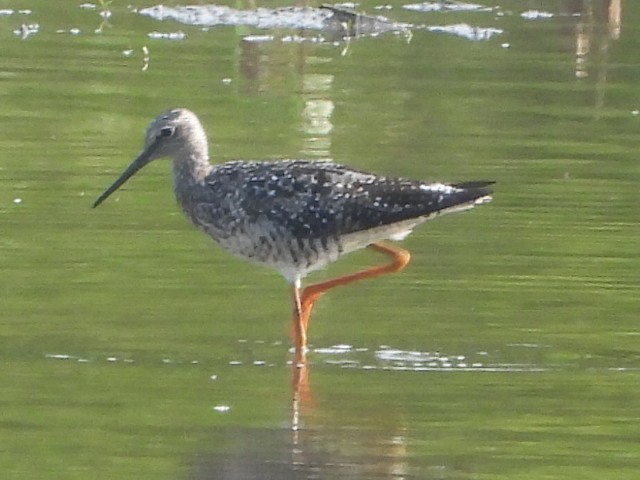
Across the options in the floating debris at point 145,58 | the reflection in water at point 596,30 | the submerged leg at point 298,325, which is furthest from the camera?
the reflection in water at point 596,30

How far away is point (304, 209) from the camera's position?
9562 millimetres

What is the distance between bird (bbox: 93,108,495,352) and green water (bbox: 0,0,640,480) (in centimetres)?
32

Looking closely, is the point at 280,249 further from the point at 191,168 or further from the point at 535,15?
the point at 535,15

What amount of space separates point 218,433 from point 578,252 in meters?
3.50

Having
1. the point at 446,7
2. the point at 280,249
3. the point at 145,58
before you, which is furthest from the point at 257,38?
the point at 280,249

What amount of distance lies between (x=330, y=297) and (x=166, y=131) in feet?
4.09

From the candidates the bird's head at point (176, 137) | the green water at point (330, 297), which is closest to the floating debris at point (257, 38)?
the green water at point (330, 297)

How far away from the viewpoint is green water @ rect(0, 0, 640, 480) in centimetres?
789

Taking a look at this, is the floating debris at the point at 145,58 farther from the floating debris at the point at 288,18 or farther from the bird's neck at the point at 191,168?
the bird's neck at the point at 191,168

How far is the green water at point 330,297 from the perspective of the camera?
7891 mm

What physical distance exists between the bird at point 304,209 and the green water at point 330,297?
0.32 metres

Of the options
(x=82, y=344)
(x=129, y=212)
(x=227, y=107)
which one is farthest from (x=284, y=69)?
(x=82, y=344)

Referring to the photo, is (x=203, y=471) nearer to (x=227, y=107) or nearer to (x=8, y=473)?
(x=8, y=473)

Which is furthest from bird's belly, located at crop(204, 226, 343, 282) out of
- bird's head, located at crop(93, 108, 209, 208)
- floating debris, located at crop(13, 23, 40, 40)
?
floating debris, located at crop(13, 23, 40, 40)
